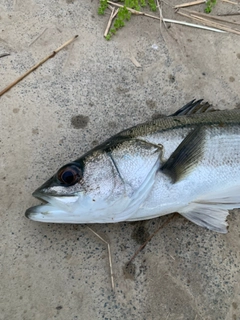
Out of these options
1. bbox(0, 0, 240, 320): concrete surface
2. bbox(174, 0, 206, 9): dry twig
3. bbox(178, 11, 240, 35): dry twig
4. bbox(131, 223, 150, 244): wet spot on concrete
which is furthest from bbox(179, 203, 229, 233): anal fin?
bbox(174, 0, 206, 9): dry twig

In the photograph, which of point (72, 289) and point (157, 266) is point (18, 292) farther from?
point (157, 266)

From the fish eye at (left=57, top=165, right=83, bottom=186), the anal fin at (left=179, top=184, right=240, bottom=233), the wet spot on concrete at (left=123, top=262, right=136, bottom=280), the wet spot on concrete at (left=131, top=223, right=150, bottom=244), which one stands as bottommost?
the wet spot on concrete at (left=123, top=262, right=136, bottom=280)

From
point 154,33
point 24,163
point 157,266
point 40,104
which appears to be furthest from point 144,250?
point 154,33

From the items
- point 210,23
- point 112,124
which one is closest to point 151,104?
point 112,124

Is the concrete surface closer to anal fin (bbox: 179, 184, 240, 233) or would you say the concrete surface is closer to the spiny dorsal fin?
anal fin (bbox: 179, 184, 240, 233)

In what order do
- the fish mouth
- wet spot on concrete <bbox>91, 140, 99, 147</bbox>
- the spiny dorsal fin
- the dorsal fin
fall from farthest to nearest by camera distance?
1. wet spot on concrete <bbox>91, 140, 99, 147</bbox>
2. the dorsal fin
3. the spiny dorsal fin
4. the fish mouth

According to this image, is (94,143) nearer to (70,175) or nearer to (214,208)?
(70,175)

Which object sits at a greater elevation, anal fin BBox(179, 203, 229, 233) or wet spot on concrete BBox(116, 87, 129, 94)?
wet spot on concrete BBox(116, 87, 129, 94)
